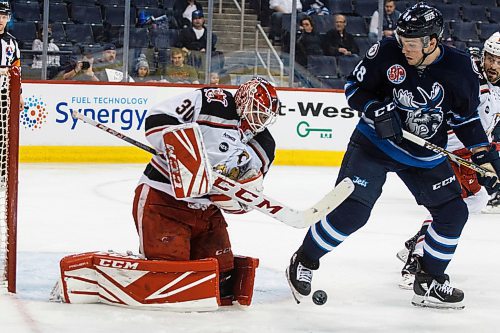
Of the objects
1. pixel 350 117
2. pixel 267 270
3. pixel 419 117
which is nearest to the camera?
pixel 419 117

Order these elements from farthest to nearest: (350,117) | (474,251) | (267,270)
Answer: (350,117) → (474,251) → (267,270)

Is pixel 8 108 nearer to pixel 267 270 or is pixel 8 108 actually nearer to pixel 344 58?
pixel 267 270

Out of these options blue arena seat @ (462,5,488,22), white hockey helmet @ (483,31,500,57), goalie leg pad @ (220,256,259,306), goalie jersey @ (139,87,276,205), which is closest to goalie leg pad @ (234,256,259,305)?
goalie leg pad @ (220,256,259,306)

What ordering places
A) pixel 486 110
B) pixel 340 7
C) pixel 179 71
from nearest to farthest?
pixel 486 110, pixel 179 71, pixel 340 7

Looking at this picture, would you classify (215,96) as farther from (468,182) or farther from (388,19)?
(388,19)

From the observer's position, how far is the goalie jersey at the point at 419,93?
3410 mm

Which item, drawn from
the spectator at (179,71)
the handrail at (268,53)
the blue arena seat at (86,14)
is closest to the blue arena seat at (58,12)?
the blue arena seat at (86,14)

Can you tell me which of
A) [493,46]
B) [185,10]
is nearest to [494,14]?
[185,10]

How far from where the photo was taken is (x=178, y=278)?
3.23 m

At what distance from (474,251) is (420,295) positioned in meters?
1.29

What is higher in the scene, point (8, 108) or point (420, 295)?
point (8, 108)

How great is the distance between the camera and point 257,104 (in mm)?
3219

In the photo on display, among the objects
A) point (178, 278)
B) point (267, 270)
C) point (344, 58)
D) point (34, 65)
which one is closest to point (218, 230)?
point (178, 278)

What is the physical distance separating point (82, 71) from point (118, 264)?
15.6ft
